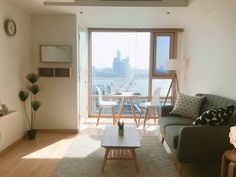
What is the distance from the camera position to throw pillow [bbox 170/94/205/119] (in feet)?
11.1

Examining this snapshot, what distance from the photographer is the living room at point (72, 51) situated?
124 inches

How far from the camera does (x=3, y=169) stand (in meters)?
2.68

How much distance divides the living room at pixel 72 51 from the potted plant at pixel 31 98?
0.11 m

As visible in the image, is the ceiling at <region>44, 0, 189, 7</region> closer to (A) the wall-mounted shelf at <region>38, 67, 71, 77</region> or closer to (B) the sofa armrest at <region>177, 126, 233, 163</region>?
(A) the wall-mounted shelf at <region>38, 67, 71, 77</region>

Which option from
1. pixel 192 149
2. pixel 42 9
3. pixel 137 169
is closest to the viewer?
pixel 192 149

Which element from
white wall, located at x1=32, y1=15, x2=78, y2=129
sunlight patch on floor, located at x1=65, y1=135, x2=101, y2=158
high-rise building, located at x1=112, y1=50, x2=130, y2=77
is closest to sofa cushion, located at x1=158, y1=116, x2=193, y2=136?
sunlight patch on floor, located at x1=65, y1=135, x2=101, y2=158

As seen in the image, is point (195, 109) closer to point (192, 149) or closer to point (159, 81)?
point (192, 149)

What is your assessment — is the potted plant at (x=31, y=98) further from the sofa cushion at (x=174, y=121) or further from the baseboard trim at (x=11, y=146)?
the sofa cushion at (x=174, y=121)

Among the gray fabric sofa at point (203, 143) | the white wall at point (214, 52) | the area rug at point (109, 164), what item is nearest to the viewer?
the gray fabric sofa at point (203, 143)

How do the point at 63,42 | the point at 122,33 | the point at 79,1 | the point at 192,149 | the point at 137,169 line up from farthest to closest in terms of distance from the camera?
the point at 122,33, the point at 63,42, the point at 79,1, the point at 137,169, the point at 192,149

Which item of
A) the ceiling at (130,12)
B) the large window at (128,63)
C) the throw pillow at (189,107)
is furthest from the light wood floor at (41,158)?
the ceiling at (130,12)

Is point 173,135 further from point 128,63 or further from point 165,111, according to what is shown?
point 128,63

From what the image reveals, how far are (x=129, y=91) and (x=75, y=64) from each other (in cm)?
188

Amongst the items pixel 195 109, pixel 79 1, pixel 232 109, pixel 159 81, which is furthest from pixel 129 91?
pixel 232 109
